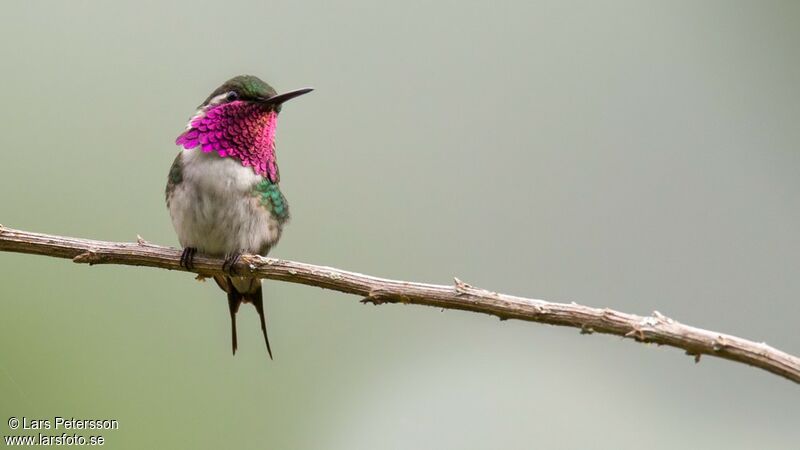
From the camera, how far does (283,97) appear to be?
13.9ft

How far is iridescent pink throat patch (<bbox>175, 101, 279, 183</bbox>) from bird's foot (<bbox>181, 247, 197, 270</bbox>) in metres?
0.52

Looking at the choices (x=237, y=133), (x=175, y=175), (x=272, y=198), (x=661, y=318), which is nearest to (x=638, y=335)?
(x=661, y=318)

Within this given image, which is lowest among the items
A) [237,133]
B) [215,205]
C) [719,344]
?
[719,344]

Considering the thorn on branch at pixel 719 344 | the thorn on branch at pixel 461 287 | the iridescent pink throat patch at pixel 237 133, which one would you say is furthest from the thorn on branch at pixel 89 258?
the thorn on branch at pixel 719 344

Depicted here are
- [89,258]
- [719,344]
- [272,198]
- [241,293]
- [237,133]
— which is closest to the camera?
[719,344]

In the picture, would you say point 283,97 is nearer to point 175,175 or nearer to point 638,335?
point 175,175

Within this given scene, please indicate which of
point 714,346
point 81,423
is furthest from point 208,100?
point 714,346

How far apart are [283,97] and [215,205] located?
0.67 meters

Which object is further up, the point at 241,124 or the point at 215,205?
the point at 241,124

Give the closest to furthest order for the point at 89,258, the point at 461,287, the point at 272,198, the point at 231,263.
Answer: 1. the point at 461,287
2. the point at 89,258
3. the point at 231,263
4. the point at 272,198

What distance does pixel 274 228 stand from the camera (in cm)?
442

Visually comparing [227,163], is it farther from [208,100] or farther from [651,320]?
[651,320]

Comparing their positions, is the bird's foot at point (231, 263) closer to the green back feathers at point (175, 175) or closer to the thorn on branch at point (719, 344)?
the green back feathers at point (175, 175)

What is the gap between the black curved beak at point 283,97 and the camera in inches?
160
